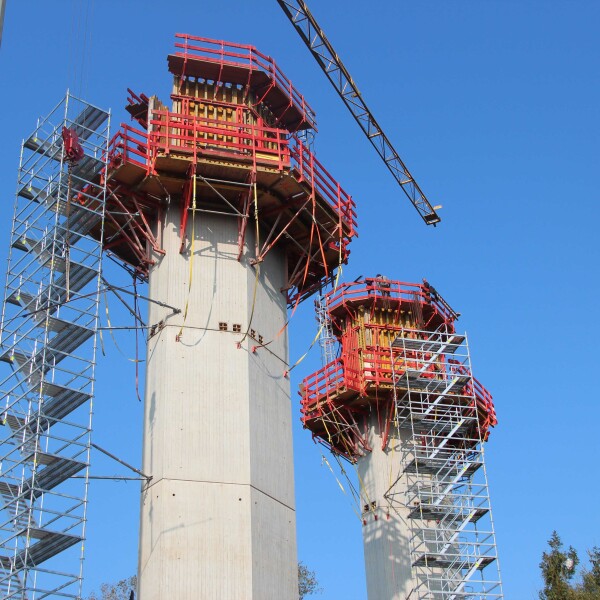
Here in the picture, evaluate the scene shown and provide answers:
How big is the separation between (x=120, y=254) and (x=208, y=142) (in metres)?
6.18

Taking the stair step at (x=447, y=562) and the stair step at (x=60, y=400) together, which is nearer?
the stair step at (x=60, y=400)

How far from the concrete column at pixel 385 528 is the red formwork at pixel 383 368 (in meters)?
1.09

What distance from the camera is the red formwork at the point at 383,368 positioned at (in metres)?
46.0

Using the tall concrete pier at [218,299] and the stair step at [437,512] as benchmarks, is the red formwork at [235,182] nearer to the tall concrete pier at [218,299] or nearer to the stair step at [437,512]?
the tall concrete pier at [218,299]

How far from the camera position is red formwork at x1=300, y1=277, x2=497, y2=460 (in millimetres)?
46031

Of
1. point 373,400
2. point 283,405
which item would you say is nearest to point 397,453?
point 373,400

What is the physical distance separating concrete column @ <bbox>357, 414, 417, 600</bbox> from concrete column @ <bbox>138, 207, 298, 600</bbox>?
43.6 ft

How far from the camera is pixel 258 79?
3869 cm

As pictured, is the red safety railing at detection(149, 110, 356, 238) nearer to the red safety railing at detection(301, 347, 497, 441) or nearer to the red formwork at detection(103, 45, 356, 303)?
the red formwork at detection(103, 45, 356, 303)

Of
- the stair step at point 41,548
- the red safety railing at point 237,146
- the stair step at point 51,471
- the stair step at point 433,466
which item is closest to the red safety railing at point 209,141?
the red safety railing at point 237,146

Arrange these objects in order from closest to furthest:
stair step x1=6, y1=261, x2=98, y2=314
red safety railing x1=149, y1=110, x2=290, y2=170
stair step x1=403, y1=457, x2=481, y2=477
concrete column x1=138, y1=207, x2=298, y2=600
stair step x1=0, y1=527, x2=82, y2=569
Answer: stair step x1=0, y1=527, x2=82, y2=569 < concrete column x1=138, y1=207, x2=298, y2=600 < stair step x1=6, y1=261, x2=98, y2=314 < red safety railing x1=149, y1=110, x2=290, y2=170 < stair step x1=403, y1=457, x2=481, y2=477

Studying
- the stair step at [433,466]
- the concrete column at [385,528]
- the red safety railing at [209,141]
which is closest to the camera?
the red safety railing at [209,141]

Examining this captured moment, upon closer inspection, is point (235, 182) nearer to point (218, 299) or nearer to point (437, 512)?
point (218, 299)

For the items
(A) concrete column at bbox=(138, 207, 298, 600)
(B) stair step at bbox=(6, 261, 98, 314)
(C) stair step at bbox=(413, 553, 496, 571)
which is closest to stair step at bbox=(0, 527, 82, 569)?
(A) concrete column at bbox=(138, 207, 298, 600)
